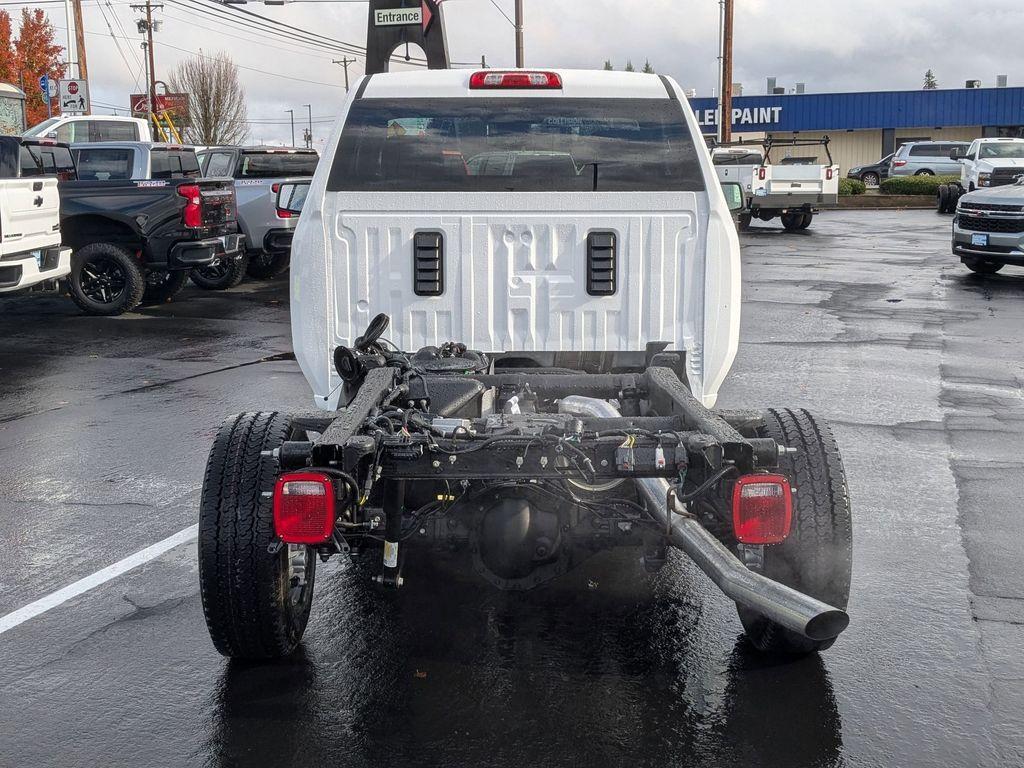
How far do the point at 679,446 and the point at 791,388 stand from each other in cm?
660

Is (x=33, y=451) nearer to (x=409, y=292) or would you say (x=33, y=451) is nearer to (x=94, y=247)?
(x=409, y=292)

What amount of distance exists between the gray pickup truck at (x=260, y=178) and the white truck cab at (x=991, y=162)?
1852 centimetres

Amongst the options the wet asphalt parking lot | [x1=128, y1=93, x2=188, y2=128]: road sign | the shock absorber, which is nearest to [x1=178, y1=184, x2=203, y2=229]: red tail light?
the wet asphalt parking lot

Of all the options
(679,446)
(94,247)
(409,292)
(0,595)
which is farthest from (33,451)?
(94,247)

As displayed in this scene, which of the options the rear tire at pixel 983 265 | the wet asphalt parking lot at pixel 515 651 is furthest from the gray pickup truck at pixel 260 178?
the rear tire at pixel 983 265

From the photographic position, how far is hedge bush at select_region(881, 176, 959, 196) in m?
40.0

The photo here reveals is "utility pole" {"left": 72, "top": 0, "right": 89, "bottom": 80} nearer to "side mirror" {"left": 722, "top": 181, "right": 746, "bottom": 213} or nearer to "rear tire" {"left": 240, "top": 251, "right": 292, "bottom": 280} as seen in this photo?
"rear tire" {"left": 240, "top": 251, "right": 292, "bottom": 280}

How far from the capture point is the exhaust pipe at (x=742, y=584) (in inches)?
131

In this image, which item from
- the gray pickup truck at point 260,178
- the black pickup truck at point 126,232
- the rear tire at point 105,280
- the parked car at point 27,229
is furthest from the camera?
the gray pickup truck at point 260,178

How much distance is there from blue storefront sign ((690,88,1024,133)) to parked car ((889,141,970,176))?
15089 mm

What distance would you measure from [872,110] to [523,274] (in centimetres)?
6450

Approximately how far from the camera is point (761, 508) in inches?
153

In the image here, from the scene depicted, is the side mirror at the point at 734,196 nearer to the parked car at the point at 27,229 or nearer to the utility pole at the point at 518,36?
the parked car at the point at 27,229

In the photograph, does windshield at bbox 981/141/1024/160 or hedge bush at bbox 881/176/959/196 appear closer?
windshield at bbox 981/141/1024/160
